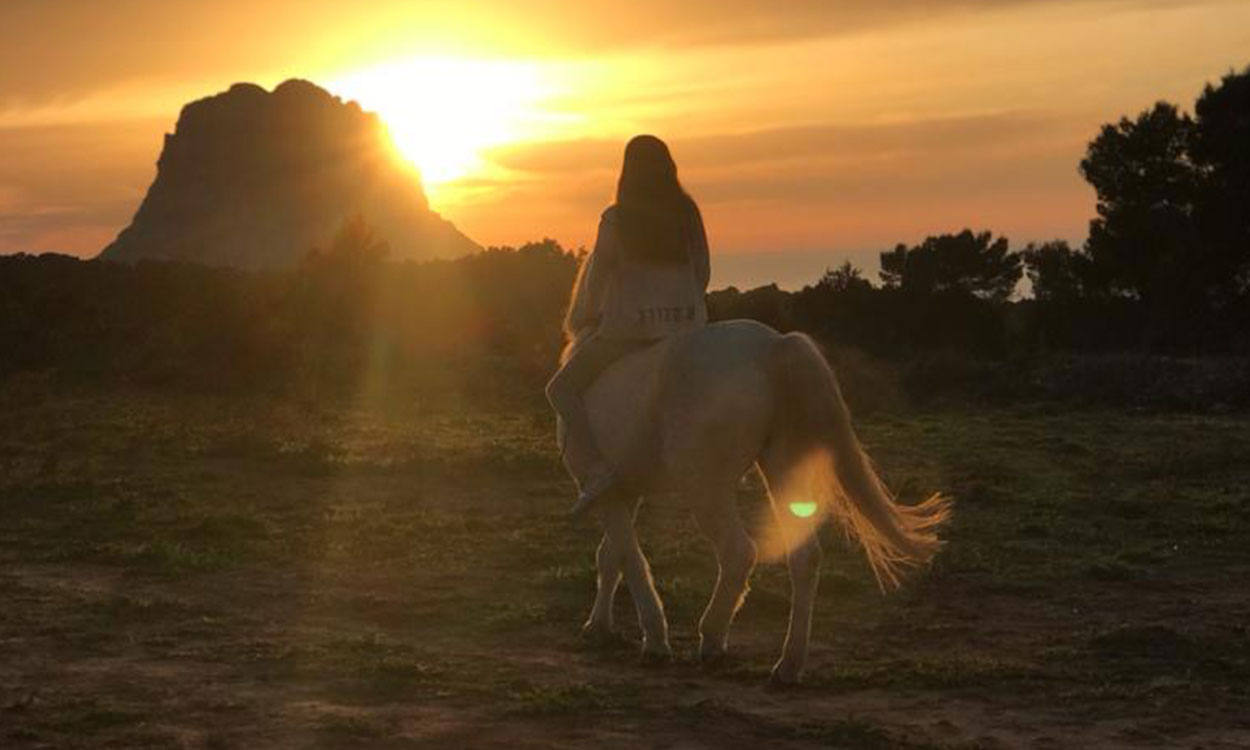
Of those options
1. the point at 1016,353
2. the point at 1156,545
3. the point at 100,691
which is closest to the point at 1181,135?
the point at 1016,353

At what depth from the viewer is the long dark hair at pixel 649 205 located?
746 cm

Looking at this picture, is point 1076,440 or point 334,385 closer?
point 1076,440

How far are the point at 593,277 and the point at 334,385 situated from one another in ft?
67.2

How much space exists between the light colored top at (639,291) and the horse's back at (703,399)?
0.18 m

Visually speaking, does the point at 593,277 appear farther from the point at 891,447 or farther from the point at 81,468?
the point at 891,447

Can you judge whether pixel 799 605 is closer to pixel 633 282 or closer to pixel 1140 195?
pixel 633 282

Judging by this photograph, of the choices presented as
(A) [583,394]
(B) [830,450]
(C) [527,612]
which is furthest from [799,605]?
(C) [527,612]

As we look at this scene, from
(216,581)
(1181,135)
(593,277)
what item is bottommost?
(216,581)

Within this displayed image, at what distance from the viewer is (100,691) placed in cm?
647

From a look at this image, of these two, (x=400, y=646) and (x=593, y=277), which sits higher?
(x=593, y=277)

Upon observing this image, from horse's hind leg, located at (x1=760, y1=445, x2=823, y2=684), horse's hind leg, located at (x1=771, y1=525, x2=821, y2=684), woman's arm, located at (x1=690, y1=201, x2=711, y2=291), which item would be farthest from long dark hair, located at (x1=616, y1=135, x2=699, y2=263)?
horse's hind leg, located at (x1=771, y1=525, x2=821, y2=684)

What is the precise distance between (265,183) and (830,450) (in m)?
169

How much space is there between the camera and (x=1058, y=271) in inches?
1852

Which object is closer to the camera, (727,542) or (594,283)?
(727,542)
